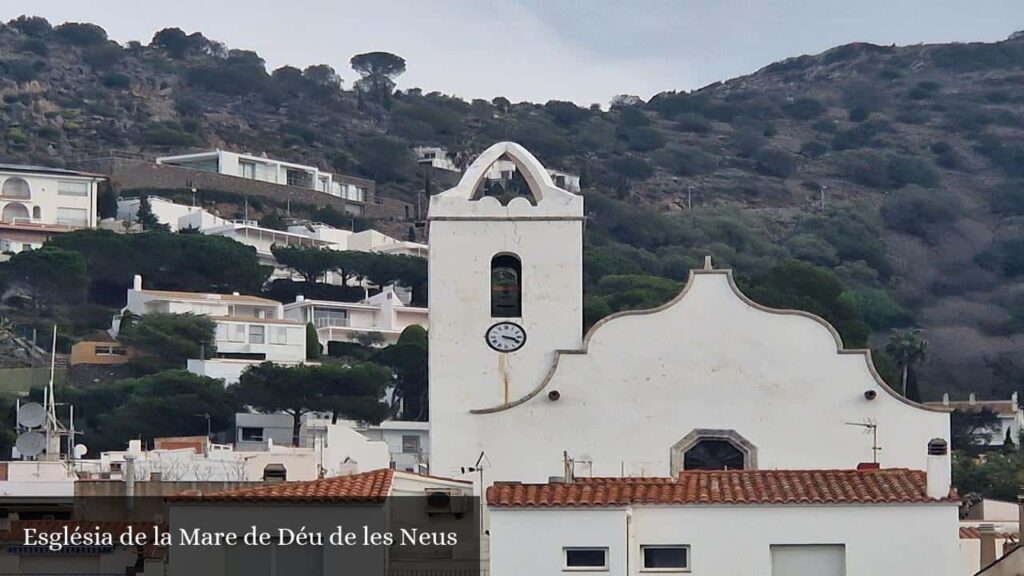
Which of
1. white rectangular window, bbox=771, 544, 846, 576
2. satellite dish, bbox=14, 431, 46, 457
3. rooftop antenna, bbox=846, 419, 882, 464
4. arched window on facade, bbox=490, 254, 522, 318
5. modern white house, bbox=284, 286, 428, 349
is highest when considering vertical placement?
modern white house, bbox=284, 286, 428, 349

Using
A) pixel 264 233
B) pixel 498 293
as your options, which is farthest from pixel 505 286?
pixel 264 233

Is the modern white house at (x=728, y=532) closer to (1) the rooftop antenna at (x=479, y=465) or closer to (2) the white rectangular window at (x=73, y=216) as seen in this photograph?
(1) the rooftop antenna at (x=479, y=465)

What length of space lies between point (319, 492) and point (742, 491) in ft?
13.8

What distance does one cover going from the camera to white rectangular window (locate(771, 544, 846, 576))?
26219mm

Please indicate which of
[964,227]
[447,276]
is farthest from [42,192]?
[447,276]

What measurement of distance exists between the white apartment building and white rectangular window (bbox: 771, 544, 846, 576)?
480ft

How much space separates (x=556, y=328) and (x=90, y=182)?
11032 cm

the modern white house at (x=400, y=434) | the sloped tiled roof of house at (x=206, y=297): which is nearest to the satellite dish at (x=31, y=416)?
the modern white house at (x=400, y=434)

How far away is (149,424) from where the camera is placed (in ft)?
333

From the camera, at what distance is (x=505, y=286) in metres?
46.2

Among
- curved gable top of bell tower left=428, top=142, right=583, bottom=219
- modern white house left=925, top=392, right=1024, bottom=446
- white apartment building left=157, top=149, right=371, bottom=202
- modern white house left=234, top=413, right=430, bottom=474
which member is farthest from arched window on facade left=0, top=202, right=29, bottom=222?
curved gable top of bell tower left=428, top=142, right=583, bottom=219

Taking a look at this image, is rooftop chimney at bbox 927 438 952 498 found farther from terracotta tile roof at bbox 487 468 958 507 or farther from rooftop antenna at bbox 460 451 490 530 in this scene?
rooftop antenna at bbox 460 451 490 530

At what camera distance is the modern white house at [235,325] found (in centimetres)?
12248

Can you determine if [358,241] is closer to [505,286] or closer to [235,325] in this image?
[235,325]
